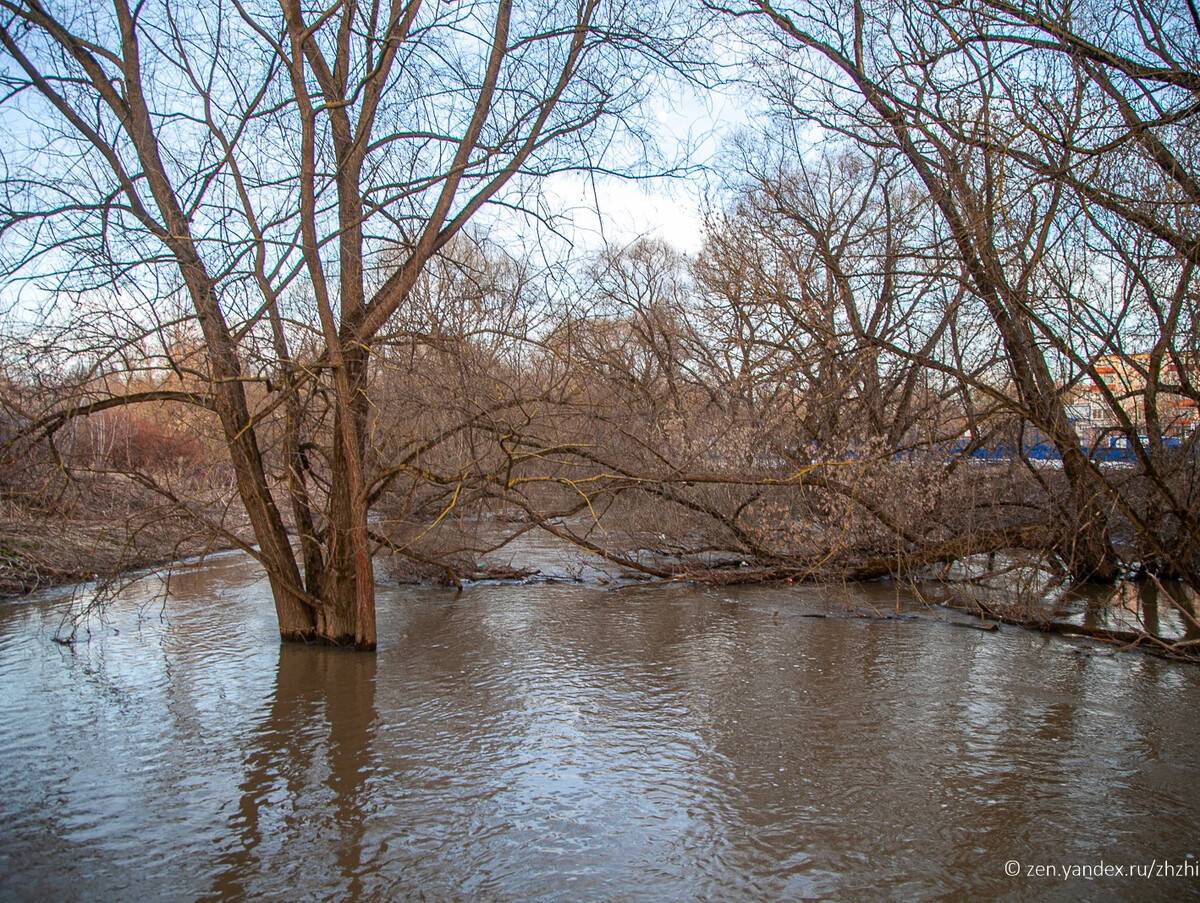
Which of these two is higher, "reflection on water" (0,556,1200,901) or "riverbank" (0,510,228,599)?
"riverbank" (0,510,228,599)

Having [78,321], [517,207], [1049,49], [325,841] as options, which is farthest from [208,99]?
[1049,49]

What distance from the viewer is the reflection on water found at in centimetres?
510

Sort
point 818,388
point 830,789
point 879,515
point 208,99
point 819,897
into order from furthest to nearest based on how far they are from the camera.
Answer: point 818,388, point 879,515, point 208,99, point 830,789, point 819,897

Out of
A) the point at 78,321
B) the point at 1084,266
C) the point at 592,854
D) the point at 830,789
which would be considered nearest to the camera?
the point at 592,854

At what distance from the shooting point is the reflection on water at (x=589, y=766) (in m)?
5.10

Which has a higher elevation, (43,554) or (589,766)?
(43,554)

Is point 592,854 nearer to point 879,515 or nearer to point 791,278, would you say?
point 879,515

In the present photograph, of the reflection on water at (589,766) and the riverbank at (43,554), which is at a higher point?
the riverbank at (43,554)

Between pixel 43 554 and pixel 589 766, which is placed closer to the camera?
pixel 589 766

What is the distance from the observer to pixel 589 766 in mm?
6582

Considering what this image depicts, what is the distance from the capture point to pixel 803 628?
11.2 meters

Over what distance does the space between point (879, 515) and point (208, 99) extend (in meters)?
9.60

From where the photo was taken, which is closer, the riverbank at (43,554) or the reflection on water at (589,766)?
the reflection on water at (589,766)

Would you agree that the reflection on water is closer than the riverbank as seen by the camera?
Yes
